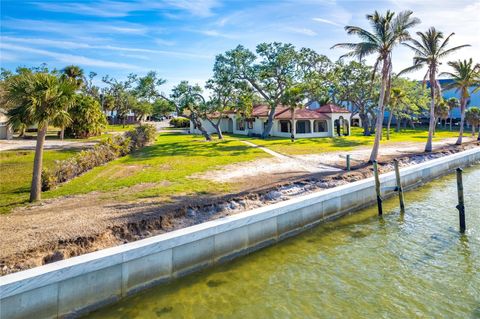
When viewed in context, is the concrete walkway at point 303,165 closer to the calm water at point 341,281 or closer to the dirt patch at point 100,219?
the dirt patch at point 100,219

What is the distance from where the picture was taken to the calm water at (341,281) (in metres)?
7.06

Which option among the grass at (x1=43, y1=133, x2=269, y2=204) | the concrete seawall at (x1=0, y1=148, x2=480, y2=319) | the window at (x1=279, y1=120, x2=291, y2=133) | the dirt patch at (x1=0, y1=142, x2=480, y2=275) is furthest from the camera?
the window at (x1=279, y1=120, x2=291, y2=133)

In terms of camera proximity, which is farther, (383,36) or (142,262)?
(383,36)

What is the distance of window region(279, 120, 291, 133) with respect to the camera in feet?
138

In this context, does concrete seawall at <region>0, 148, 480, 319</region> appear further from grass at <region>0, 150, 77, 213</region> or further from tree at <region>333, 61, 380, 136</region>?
tree at <region>333, 61, 380, 136</region>

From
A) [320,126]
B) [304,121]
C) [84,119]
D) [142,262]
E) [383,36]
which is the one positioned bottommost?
[142,262]

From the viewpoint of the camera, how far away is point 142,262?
7.62 meters

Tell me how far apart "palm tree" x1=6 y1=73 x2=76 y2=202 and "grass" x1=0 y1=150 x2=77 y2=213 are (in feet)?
6.54

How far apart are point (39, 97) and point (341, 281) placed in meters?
11.4

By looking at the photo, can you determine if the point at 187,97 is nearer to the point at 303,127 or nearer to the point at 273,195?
the point at 303,127

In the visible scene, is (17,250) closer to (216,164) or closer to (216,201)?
(216,201)

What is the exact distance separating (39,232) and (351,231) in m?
10.3

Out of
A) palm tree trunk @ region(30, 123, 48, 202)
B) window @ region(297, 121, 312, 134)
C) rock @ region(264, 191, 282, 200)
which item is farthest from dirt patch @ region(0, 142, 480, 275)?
window @ region(297, 121, 312, 134)

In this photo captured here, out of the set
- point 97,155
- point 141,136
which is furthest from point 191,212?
point 141,136
